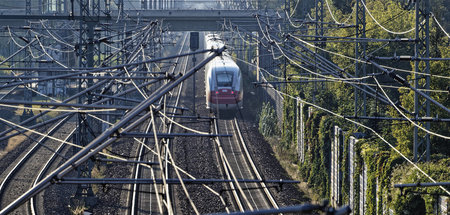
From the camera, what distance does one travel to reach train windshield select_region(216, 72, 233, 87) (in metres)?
35.1

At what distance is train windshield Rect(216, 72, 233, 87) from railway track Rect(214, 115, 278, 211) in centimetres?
220

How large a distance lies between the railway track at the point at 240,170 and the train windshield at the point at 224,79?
2.20 metres

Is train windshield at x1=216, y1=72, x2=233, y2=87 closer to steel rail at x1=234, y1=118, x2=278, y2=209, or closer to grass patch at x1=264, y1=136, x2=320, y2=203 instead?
steel rail at x1=234, y1=118, x2=278, y2=209

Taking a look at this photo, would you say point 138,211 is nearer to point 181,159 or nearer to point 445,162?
point 181,159

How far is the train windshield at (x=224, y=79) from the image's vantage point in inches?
1380

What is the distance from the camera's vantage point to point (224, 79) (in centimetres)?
3516

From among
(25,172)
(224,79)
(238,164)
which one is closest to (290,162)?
(238,164)

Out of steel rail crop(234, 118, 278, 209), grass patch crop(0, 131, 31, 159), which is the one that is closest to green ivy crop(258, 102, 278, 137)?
steel rail crop(234, 118, 278, 209)

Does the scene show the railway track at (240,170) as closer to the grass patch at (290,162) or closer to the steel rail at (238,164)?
the steel rail at (238,164)

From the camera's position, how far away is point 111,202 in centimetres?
2062

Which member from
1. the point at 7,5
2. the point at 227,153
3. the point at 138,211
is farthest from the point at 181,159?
the point at 7,5

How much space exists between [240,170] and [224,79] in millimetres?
10926

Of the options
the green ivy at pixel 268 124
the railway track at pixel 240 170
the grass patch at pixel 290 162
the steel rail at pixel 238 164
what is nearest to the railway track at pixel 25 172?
the railway track at pixel 240 170

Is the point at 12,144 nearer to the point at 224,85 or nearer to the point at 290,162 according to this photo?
the point at 224,85
